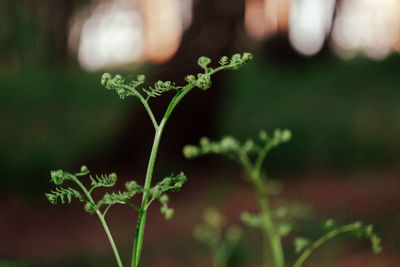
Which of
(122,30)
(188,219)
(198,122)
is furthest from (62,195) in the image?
(122,30)

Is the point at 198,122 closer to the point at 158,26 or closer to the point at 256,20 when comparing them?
the point at 256,20

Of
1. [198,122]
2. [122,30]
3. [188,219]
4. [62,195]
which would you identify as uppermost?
[122,30]

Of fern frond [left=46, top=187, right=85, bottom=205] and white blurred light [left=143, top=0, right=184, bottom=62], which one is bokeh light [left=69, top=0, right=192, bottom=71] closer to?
white blurred light [left=143, top=0, right=184, bottom=62]

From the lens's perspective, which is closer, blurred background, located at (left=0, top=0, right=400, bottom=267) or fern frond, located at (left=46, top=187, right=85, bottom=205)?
fern frond, located at (left=46, top=187, right=85, bottom=205)

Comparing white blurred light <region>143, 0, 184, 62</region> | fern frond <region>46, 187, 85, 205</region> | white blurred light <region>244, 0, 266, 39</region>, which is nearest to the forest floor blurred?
fern frond <region>46, 187, 85, 205</region>

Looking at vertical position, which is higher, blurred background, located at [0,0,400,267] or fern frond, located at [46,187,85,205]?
blurred background, located at [0,0,400,267]
